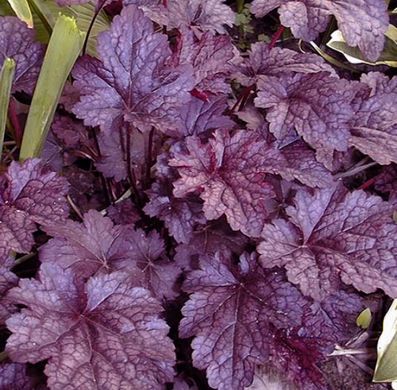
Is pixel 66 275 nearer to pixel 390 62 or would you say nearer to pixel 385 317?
pixel 385 317

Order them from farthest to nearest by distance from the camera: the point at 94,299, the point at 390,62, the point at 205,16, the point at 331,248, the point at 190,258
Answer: the point at 390,62, the point at 205,16, the point at 190,258, the point at 331,248, the point at 94,299

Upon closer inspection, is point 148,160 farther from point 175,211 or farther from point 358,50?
point 358,50

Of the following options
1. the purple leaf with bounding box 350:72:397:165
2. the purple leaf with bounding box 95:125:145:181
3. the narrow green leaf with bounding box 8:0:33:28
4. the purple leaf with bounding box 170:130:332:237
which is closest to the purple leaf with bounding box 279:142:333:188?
the purple leaf with bounding box 170:130:332:237

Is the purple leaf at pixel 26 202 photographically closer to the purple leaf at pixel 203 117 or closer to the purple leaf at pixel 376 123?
the purple leaf at pixel 203 117

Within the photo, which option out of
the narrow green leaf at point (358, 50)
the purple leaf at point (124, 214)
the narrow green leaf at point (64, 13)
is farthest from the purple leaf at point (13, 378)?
the narrow green leaf at point (358, 50)

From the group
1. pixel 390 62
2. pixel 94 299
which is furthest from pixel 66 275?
pixel 390 62

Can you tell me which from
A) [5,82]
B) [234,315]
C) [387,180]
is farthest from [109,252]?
[387,180]
